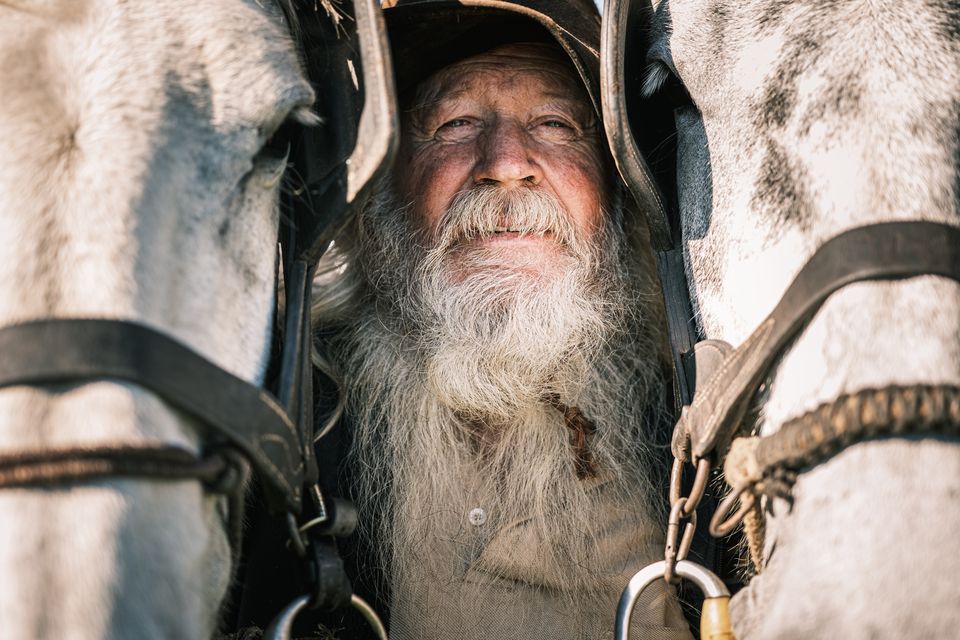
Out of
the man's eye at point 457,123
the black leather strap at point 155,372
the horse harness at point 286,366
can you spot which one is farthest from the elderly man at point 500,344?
the black leather strap at point 155,372

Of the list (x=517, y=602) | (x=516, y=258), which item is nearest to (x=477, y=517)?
(x=517, y=602)

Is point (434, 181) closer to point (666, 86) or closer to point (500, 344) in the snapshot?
point (500, 344)

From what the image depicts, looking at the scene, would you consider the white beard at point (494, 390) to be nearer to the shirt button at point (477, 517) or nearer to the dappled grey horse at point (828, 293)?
the shirt button at point (477, 517)

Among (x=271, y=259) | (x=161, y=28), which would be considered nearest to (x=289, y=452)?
(x=271, y=259)

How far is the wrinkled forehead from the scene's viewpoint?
2.18 metres

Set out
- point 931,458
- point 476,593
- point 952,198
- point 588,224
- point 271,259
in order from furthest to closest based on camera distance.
Answer: point 588,224 < point 476,593 < point 271,259 < point 952,198 < point 931,458

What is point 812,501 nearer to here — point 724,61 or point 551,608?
point 724,61

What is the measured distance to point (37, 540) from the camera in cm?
97

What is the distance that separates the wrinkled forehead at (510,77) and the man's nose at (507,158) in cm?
11

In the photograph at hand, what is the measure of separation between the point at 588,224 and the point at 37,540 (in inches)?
57.0

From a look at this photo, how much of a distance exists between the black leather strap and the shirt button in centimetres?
79

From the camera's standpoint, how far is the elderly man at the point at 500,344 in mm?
1944

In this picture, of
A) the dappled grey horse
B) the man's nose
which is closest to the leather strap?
the dappled grey horse

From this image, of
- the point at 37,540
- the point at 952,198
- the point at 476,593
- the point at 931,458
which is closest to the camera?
the point at 37,540
